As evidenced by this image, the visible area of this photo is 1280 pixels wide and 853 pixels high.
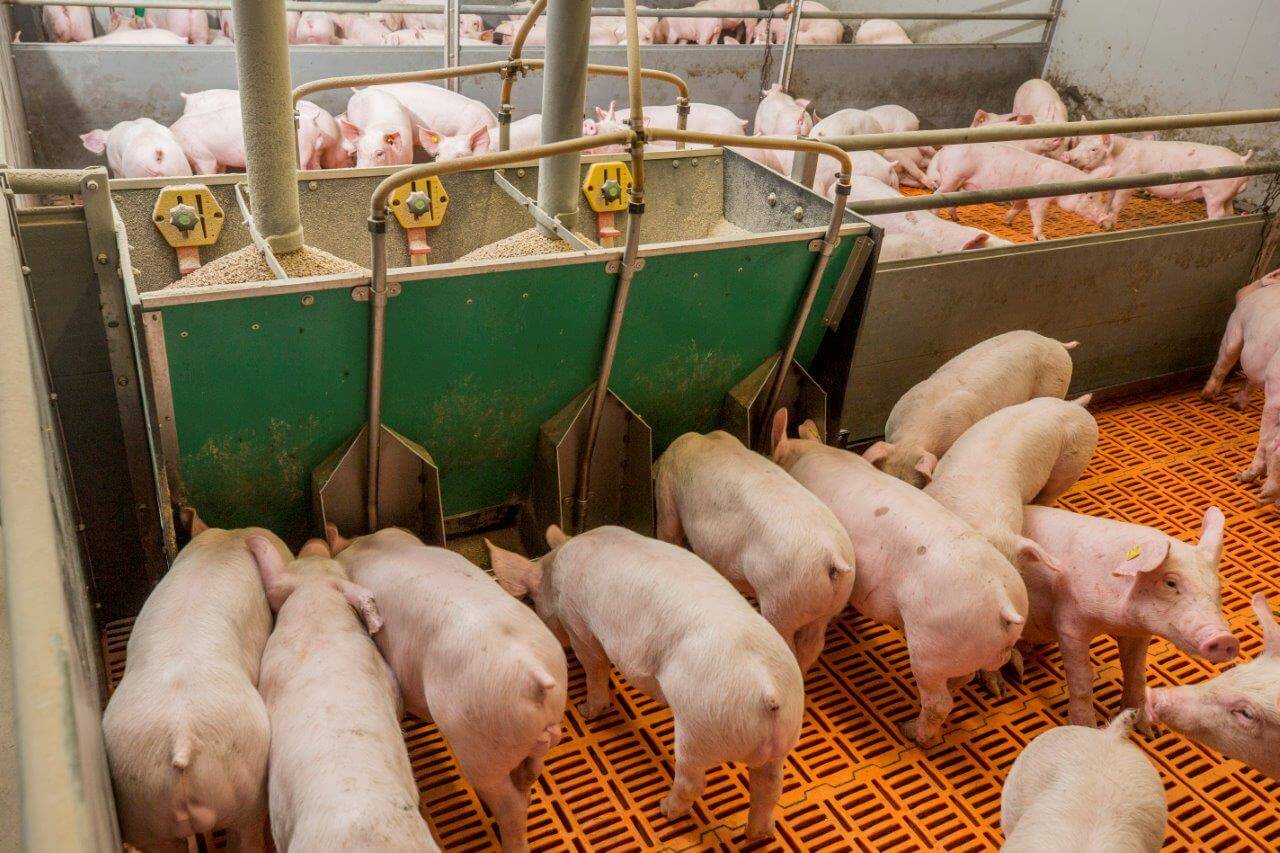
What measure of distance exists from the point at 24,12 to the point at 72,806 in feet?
26.5

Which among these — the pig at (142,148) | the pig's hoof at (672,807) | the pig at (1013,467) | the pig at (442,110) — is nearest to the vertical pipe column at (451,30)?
the pig at (442,110)

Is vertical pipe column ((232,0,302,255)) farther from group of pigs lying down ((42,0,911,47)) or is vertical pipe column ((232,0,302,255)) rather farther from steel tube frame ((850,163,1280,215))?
group of pigs lying down ((42,0,911,47))

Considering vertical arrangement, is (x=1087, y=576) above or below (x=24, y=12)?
below

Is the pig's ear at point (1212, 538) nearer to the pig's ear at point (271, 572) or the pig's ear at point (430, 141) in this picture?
the pig's ear at point (271, 572)

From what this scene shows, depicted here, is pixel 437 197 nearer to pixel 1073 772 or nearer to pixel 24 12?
pixel 1073 772

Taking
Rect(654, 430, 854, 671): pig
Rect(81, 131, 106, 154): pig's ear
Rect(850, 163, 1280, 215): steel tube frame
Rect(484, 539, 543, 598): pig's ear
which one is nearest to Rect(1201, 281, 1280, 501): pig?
Rect(850, 163, 1280, 215): steel tube frame

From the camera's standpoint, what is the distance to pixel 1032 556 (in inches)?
111

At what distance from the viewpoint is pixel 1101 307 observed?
4.38 meters

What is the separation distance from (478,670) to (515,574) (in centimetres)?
63

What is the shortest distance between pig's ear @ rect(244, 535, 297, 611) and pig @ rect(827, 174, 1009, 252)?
9.73 feet

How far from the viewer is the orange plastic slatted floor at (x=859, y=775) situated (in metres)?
2.47

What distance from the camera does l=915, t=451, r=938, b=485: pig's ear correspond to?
3.14m

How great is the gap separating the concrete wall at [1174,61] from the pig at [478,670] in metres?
6.69

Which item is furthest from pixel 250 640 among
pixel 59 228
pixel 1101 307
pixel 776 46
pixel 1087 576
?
pixel 776 46
